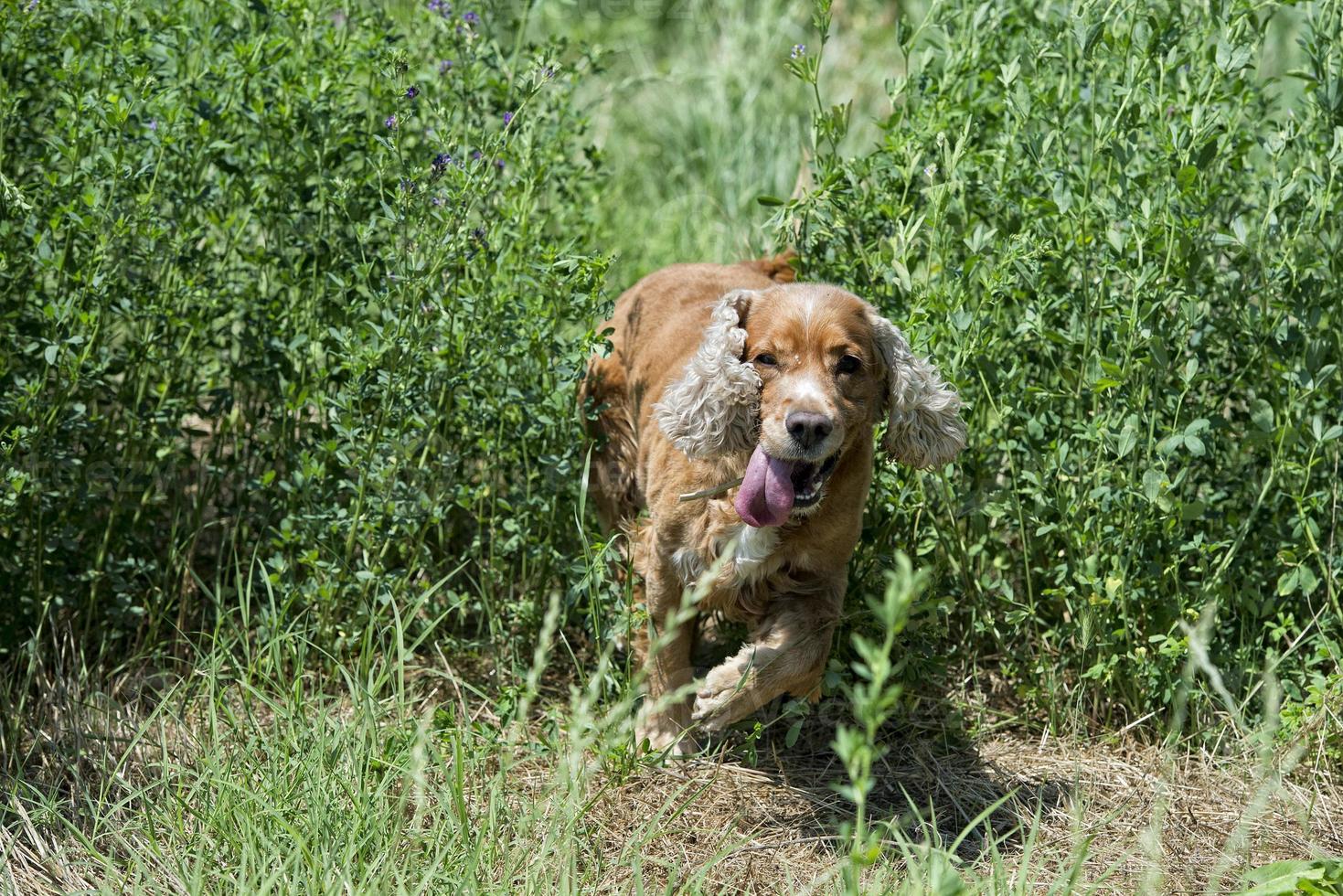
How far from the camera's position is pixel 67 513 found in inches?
152

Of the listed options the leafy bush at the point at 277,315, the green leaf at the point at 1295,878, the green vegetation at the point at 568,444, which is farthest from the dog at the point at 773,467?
the green leaf at the point at 1295,878

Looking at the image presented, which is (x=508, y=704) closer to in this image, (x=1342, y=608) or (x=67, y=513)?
(x=67, y=513)

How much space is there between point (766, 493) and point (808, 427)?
205 mm

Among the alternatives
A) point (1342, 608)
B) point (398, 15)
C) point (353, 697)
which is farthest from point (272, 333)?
point (1342, 608)

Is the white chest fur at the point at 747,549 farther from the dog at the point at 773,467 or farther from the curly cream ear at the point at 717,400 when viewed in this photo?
the curly cream ear at the point at 717,400

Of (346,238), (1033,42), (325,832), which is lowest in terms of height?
(325,832)

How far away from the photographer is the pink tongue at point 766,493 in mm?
3320

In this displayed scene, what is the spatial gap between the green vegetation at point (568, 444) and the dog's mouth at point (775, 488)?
50 cm

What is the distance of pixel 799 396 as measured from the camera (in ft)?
10.9

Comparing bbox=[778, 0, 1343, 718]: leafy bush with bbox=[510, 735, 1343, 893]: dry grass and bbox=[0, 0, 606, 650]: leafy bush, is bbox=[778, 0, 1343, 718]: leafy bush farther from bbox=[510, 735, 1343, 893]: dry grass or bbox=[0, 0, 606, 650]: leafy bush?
bbox=[0, 0, 606, 650]: leafy bush

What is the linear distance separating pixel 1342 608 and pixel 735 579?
1.73 metres

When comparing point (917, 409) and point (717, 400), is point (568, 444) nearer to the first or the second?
point (717, 400)

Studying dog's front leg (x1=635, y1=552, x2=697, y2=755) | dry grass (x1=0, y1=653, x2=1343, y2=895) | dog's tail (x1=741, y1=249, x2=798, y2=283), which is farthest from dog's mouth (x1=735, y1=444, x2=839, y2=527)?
dog's tail (x1=741, y1=249, x2=798, y2=283)

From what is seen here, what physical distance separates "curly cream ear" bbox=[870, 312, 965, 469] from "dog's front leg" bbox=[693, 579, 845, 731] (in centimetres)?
43
